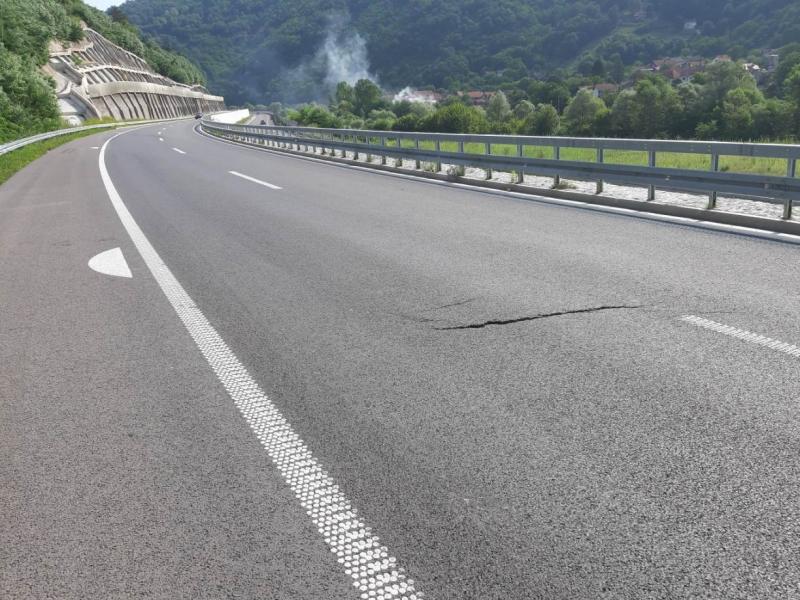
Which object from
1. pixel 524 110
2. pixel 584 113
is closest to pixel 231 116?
pixel 524 110

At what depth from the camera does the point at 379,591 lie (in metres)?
2.37

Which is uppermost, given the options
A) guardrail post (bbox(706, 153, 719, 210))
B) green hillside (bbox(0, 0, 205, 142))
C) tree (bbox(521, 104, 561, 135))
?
green hillside (bbox(0, 0, 205, 142))

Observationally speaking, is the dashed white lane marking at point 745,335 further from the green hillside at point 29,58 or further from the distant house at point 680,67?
the distant house at point 680,67

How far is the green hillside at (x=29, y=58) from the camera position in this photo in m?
43.4

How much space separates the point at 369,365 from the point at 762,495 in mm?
2464

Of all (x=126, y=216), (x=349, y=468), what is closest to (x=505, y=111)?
(x=126, y=216)

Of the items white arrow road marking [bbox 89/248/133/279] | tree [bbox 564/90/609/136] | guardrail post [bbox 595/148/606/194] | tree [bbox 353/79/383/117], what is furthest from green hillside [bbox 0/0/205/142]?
tree [bbox 564/90/609/136]

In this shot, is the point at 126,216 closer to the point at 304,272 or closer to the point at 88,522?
the point at 304,272

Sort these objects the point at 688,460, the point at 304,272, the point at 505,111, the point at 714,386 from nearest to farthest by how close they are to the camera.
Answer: the point at 688,460
the point at 714,386
the point at 304,272
the point at 505,111

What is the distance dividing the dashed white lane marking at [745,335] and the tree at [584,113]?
103552mm

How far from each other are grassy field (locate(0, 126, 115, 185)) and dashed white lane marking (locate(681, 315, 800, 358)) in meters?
19.7

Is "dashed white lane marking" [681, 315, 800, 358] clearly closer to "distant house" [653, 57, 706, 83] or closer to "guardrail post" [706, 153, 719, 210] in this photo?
"guardrail post" [706, 153, 719, 210]

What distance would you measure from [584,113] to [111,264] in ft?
371

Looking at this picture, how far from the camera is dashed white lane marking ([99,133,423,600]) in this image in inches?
95.8
